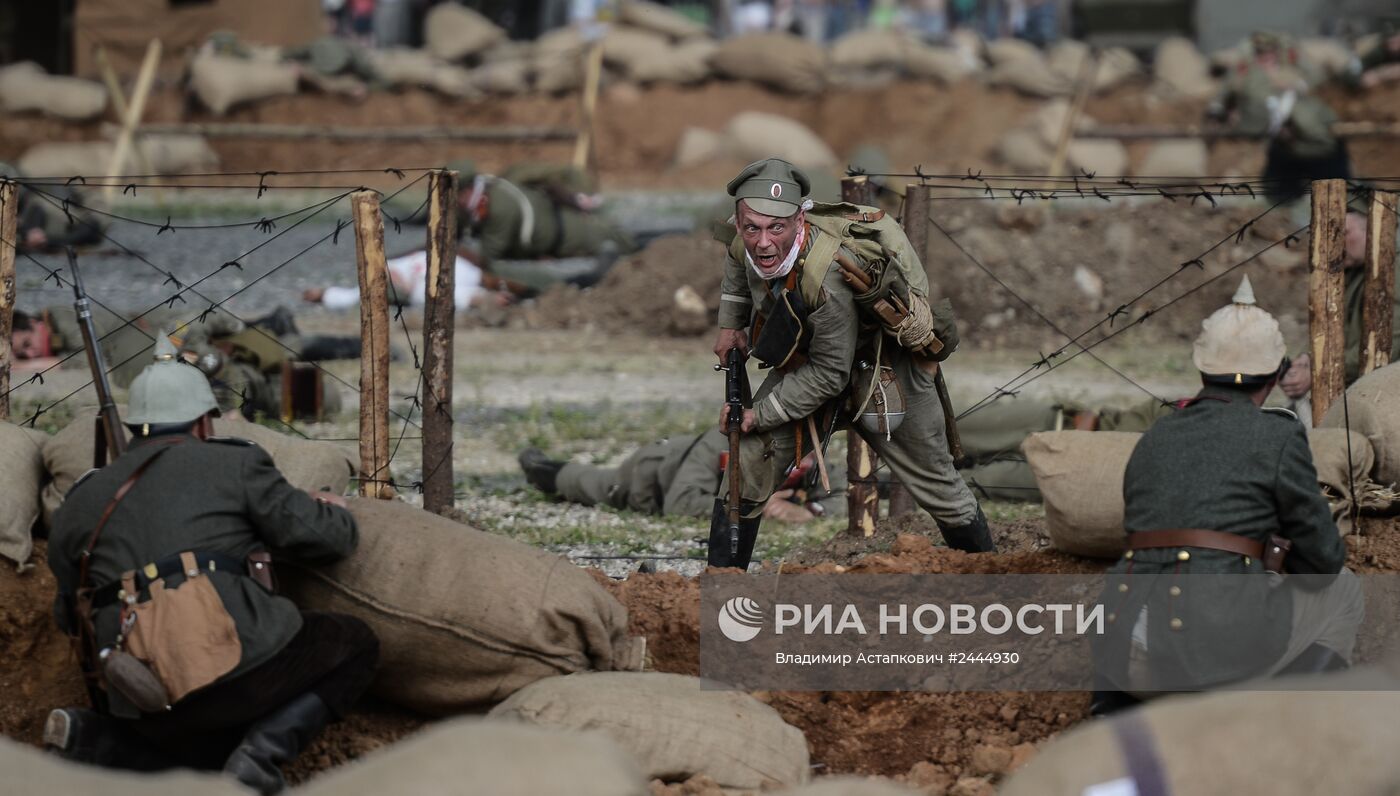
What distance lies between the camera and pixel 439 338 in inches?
273

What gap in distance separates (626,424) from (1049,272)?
19.1 feet

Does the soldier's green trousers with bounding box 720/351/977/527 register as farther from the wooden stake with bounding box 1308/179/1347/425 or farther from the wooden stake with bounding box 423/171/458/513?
the wooden stake with bounding box 1308/179/1347/425

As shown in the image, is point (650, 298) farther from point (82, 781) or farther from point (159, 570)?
point (82, 781)

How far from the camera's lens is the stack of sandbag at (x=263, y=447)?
6.00m

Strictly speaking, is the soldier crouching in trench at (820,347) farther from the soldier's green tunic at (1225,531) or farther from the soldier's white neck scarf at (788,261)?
the soldier's green tunic at (1225,531)

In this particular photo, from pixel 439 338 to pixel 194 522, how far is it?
2.35 meters

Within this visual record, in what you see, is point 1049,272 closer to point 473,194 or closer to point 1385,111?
point 473,194

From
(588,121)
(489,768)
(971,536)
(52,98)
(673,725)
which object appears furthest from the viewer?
(52,98)

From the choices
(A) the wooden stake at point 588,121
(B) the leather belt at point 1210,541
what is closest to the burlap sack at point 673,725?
(B) the leather belt at point 1210,541

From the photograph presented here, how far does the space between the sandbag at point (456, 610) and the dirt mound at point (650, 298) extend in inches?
370

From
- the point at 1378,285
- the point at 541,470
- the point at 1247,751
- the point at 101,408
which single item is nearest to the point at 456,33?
the point at 541,470

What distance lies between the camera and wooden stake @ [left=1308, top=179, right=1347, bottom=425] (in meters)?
7.01

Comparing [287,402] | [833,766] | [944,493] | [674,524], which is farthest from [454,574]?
[287,402]

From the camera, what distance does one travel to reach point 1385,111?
23891 millimetres
